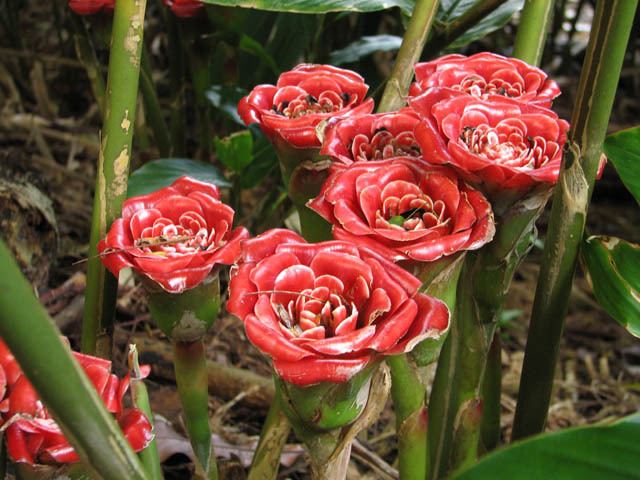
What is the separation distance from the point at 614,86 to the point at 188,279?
303 millimetres

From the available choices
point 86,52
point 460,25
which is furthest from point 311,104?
point 86,52

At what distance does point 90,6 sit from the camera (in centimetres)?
91

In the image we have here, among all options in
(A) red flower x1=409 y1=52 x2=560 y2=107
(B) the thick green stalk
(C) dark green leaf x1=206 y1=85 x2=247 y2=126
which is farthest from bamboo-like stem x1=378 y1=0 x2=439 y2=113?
(C) dark green leaf x1=206 y1=85 x2=247 y2=126

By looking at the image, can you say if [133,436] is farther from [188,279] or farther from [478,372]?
[478,372]

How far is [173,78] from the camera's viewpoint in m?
1.33

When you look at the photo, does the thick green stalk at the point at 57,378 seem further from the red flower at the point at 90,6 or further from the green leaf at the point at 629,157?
the red flower at the point at 90,6

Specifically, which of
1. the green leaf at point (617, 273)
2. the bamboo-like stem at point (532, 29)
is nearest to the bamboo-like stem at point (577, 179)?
the green leaf at point (617, 273)

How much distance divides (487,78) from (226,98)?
0.65 metres

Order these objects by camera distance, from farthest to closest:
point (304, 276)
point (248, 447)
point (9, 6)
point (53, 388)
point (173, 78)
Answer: point (9, 6), point (173, 78), point (248, 447), point (304, 276), point (53, 388)

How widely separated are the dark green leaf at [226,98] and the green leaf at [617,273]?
2.35 feet

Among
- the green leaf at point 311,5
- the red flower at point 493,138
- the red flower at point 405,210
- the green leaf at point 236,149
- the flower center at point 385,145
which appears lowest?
the green leaf at point 236,149

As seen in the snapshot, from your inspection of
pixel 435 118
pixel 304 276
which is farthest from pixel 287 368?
pixel 435 118

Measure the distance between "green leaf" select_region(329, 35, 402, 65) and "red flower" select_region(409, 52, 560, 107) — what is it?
0.61 m

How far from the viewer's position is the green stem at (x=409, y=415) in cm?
58
